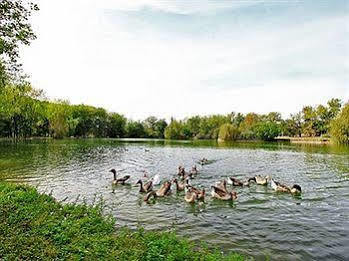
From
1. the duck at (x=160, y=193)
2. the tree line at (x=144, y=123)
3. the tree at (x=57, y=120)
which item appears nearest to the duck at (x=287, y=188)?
the duck at (x=160, y=193)

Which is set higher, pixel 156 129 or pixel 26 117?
pixel 26 117

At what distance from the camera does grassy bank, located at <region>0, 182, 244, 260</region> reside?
6.62m

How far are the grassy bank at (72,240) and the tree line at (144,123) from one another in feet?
105

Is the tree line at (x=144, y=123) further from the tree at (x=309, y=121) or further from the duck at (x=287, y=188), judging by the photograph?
the duck at (x=287, y=188)

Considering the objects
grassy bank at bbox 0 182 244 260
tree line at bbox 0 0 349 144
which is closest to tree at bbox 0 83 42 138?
tree line at bbox 0 0 349 144

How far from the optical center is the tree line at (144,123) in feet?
250

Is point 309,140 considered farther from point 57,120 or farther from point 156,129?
point 57,120

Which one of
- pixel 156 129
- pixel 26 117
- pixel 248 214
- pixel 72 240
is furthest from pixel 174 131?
pixel 72 240

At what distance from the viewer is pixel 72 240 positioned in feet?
24.2

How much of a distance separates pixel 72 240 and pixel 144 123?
131 meters

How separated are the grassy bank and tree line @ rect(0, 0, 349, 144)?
105 feet

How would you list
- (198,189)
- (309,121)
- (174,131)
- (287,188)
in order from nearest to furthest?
1. (198,189)
2. (287,188)
3. (309,121)
4. (174,131)

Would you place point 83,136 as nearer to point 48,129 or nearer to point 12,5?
point 48,129

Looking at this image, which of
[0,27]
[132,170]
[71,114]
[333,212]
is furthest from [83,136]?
[333,212]
